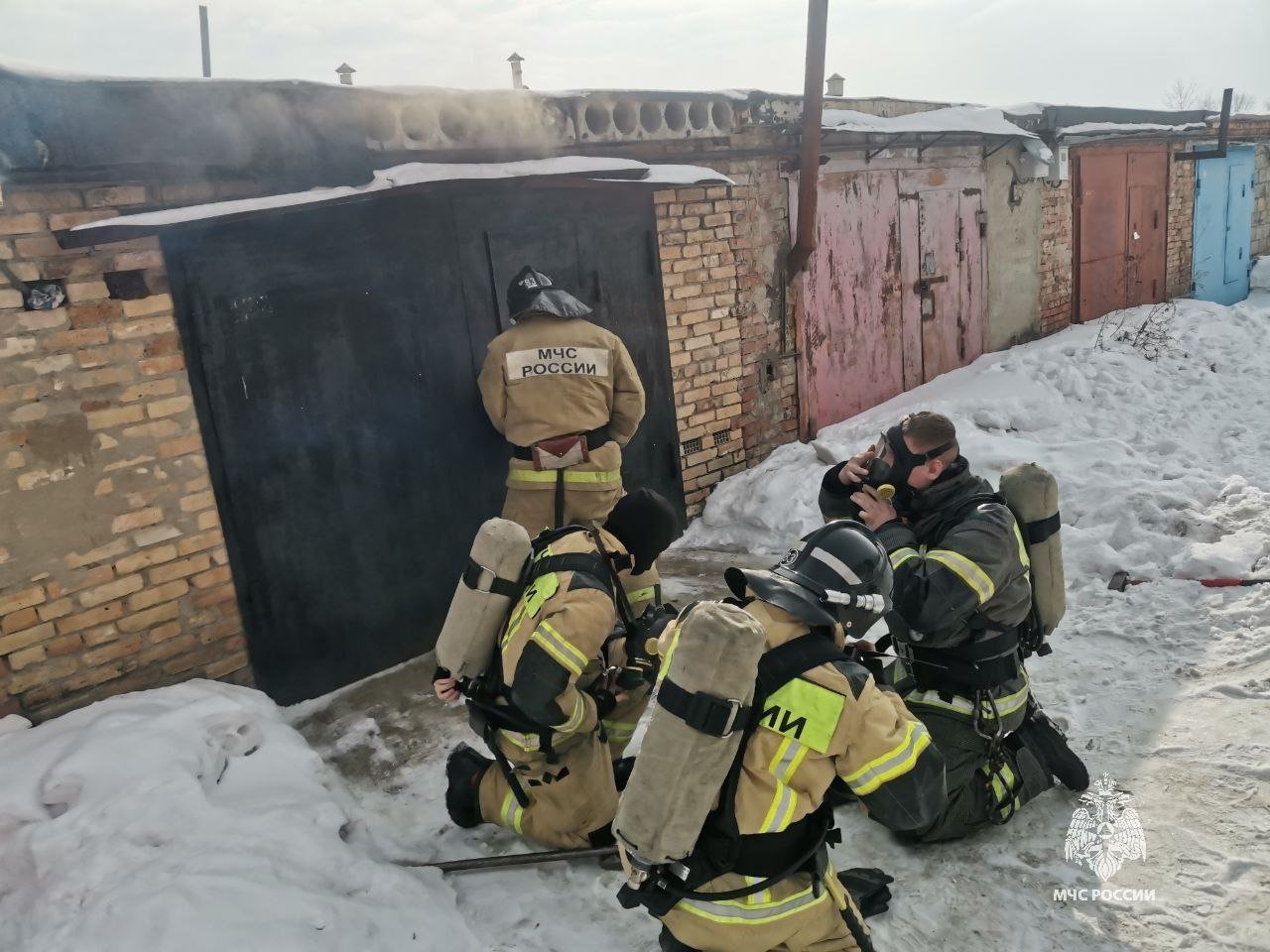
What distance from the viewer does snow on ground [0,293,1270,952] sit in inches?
110

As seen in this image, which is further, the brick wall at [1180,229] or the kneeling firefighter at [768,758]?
the brick wall at [1180,229]

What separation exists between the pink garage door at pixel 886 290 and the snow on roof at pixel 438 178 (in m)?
2.07

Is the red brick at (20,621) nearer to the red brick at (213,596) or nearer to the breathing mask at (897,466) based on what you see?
the red brick at (213,596)

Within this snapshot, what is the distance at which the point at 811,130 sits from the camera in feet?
22.0

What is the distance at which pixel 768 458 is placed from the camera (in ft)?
23.4

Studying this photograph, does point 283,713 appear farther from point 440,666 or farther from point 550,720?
point 550,720

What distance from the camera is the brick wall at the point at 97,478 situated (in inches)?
145

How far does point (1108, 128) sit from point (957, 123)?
3177 mm

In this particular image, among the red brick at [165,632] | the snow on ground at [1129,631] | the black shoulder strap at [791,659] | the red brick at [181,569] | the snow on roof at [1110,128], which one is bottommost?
the snow on ground at [1129,631]

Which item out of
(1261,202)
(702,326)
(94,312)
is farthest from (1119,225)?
(94,312)

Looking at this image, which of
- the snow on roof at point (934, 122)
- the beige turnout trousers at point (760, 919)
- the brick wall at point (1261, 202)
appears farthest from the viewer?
the brick wall at point (1261, 202)

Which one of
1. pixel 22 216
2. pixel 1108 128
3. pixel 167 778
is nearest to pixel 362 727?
pixel 167 778

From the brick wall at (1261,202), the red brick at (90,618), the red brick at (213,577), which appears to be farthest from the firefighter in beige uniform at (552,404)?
the brick wall at (1261,202)

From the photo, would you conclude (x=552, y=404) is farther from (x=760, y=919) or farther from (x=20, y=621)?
(x=760, y=919)
